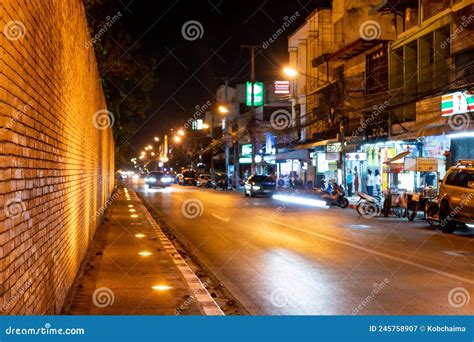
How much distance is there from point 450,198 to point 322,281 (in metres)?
9.97

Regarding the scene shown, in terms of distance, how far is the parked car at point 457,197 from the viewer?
18.0m

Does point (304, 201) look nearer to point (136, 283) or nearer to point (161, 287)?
point (136, 283)

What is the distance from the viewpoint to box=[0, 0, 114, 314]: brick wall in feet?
14.2

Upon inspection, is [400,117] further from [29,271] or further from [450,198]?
[29,271]

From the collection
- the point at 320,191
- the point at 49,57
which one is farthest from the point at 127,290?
the point at 320,191

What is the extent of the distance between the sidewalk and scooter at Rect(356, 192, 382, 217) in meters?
12.0

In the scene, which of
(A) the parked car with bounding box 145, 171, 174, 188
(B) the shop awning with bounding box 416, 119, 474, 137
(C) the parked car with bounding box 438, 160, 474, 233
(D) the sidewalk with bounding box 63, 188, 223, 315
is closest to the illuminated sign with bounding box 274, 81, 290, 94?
(A) the parked car with bounding box 145, 171, 174, 188

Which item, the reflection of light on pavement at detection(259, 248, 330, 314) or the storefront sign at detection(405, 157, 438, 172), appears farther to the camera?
the storefront sign at detection(405, 157, 438, 172)

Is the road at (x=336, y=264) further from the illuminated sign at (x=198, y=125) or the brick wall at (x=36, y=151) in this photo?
the illuminated sign at (x=198, y=125)

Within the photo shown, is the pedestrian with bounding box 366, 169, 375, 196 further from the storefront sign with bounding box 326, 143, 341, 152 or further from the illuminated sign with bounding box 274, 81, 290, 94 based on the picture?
the illuminated sign with bounding box 274, 81, 290, 94

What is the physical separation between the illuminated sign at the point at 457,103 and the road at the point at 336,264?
5877 millimetres

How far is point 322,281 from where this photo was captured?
10.6 m

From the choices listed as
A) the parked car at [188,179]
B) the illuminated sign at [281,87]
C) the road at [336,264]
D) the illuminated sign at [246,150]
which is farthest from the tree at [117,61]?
the parked car at [188,179]

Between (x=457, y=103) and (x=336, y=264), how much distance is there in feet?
50.9
